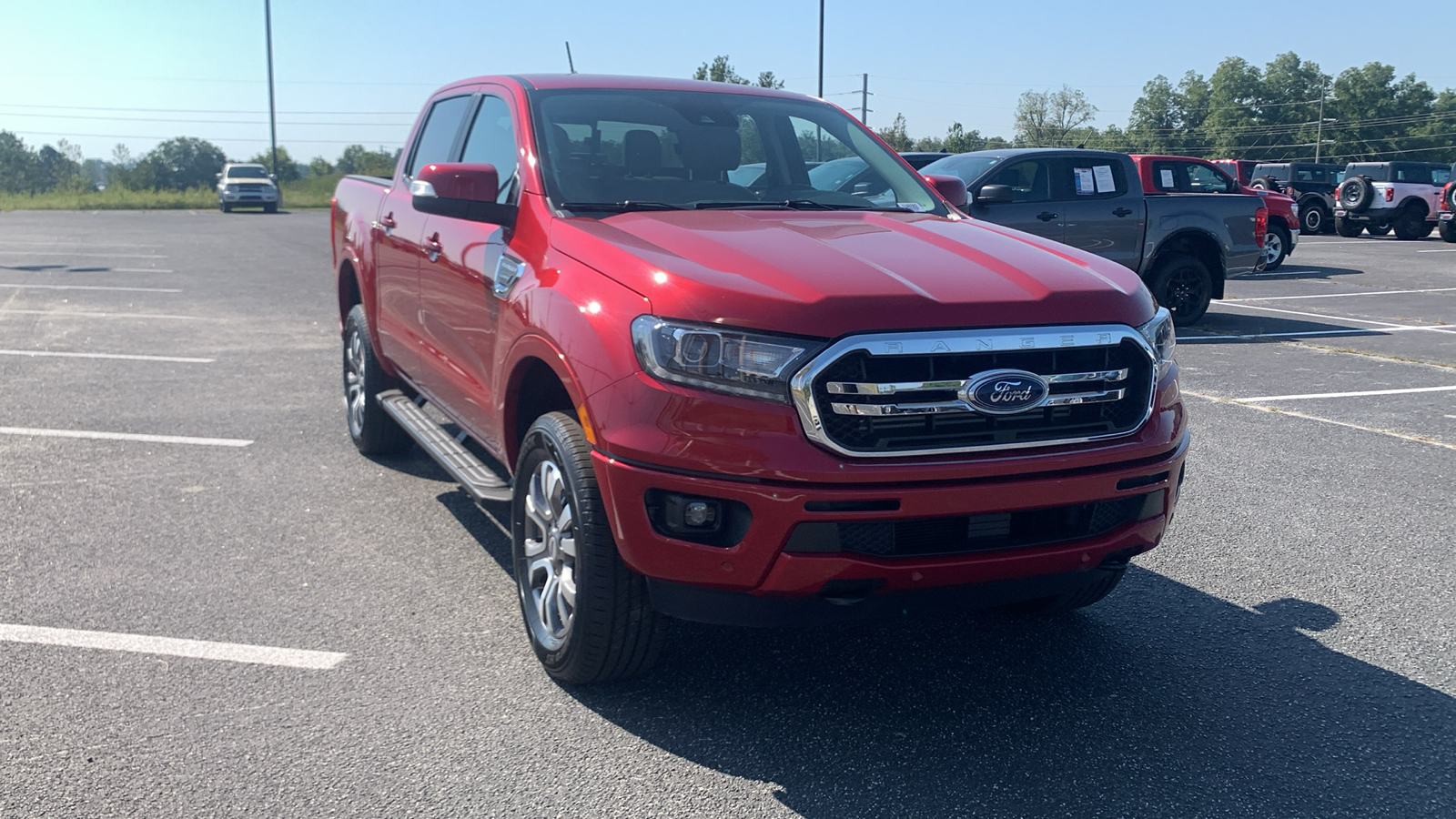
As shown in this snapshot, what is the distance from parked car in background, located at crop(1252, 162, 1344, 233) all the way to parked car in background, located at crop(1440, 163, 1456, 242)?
3083mm

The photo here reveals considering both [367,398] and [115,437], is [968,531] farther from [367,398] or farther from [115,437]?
[115,437]

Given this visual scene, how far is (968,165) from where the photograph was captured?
41.7ft

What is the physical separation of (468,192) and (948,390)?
1.87 meters

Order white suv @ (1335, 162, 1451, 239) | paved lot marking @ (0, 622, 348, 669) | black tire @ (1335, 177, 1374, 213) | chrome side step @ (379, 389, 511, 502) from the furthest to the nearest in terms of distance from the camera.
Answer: white suv @ (1335, 162, 1451, 239)
black tire @ (1335, 177, 1374, 213)
chrome side step @ (379, 389, 511, 502)
paved lot marking @ (0, 622, 348, 669)

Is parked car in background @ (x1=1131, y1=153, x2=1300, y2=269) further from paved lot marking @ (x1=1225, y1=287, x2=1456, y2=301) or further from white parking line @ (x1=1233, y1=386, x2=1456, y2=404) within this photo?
white parking line @ (x1=1233, y1=386, x2=1456, y2=404)

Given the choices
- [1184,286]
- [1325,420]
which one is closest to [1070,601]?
[1325,420]

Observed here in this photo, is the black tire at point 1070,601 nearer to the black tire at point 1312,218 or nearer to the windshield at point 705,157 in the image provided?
the windshield at point 705,157

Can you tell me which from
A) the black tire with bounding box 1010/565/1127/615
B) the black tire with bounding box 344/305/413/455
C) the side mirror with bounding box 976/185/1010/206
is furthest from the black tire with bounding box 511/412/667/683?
the side mirror with bounding box 976/185/1010/206

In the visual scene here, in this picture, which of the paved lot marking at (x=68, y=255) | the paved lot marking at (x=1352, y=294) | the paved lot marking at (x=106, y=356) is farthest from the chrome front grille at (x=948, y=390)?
the paved lot marking at (x=68, y=255)

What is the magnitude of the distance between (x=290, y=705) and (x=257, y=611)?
807 millimetres

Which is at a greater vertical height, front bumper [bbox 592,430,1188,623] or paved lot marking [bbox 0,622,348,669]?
front bumper [bbox 592,430,1188,623]

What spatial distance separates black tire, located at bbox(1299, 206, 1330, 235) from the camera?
30.6 meters

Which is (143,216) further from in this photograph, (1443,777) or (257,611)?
(1443,777)

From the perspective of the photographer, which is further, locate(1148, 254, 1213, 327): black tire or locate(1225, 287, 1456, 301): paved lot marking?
locate(1225, 287, 1456, 301): paved lot marking
